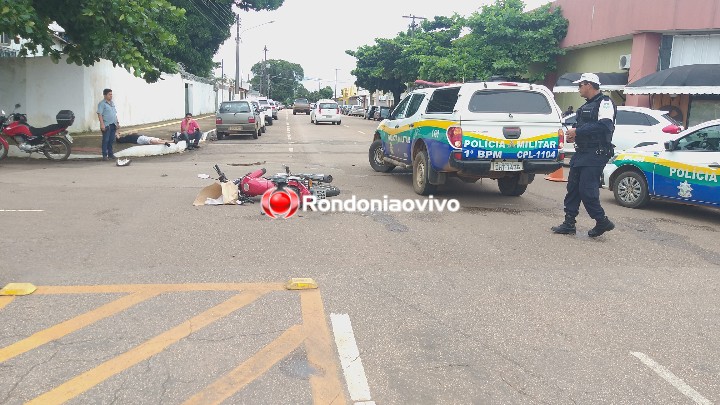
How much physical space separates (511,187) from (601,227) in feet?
11.2

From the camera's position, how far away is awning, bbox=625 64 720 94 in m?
18.8

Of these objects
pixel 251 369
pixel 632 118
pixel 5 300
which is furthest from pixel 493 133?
pixel 632 118

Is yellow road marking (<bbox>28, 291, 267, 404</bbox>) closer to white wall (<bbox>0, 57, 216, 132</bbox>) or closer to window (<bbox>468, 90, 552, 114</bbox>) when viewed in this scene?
window (<bbox>468, 90, 552, 114</bbox>)

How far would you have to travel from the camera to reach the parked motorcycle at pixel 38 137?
14.4 metres

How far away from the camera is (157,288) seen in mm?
5203

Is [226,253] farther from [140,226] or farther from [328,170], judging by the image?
[328,170]

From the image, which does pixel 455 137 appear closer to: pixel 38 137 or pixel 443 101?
pixel 443 101

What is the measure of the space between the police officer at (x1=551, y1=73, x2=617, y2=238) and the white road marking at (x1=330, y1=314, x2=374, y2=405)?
159 inches

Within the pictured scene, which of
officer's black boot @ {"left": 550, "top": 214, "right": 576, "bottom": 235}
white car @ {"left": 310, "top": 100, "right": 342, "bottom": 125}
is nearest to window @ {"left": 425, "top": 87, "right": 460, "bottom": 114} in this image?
officer's black boot @ {"left": 550, "top": 214, "right": 576, "bottom": 235}

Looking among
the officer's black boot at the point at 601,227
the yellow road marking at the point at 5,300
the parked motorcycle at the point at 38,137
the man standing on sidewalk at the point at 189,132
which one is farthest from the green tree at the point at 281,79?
the yellow road marking at the point at 5,300

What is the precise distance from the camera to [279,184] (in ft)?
28.5

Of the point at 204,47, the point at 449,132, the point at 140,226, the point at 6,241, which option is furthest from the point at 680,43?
the point at 204,47

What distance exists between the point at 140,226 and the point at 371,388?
5.00 m

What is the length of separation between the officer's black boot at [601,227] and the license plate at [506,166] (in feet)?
6.29
